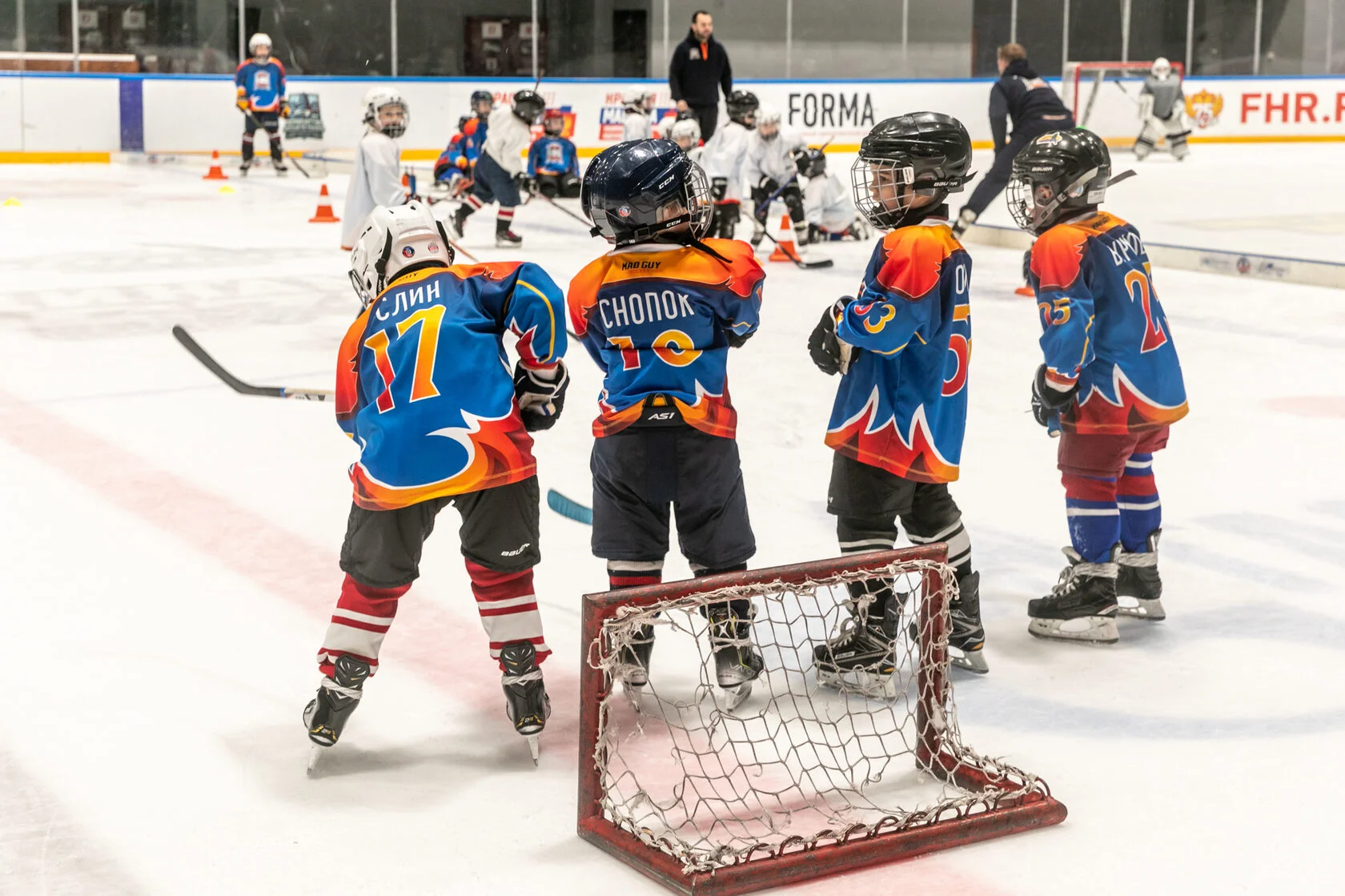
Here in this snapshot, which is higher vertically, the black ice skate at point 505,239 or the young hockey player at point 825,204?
the young hockey player at point 825,204

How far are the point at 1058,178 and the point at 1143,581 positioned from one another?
100 centimetres

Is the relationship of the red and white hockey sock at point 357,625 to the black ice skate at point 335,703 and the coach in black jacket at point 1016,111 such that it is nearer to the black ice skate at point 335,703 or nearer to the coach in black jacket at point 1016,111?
the black ice skate at point 335,703

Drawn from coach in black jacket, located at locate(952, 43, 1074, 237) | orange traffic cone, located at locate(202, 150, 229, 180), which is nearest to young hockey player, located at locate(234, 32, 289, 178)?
orange traffic cone, located at locate(202, 150, 229, 180)

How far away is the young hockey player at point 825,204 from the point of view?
11.0m

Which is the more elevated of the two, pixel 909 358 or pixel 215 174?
pixel 215 174

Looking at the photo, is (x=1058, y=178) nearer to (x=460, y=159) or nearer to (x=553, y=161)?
(x=553, y=161)

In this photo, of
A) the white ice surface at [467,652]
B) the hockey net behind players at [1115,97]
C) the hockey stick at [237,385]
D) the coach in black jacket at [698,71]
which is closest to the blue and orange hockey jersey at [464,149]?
the coach in black jacket at [698,71]

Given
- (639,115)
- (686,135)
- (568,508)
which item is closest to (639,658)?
(568,508)

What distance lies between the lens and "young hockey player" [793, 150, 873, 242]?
36.2 ft

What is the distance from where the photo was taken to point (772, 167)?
1109cm

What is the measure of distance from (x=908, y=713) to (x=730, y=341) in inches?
32.7

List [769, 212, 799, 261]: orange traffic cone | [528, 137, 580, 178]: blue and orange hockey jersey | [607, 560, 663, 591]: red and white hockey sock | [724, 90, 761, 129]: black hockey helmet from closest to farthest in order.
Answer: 1. [607, 560, 663, 591]: red and white hockey sock
2. [769, 212, 799, 261]: orange traffic cone
3. [724, 90, 761, 129]: black hockey helmet
4. [528, 137, 580, 178]: blue and orange hockey jersey

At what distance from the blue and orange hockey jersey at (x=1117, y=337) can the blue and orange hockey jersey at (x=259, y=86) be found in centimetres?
1498

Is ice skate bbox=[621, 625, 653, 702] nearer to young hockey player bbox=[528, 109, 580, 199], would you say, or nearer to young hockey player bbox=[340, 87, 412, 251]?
young hockey player bbox=[340, 87, 412, 251]
